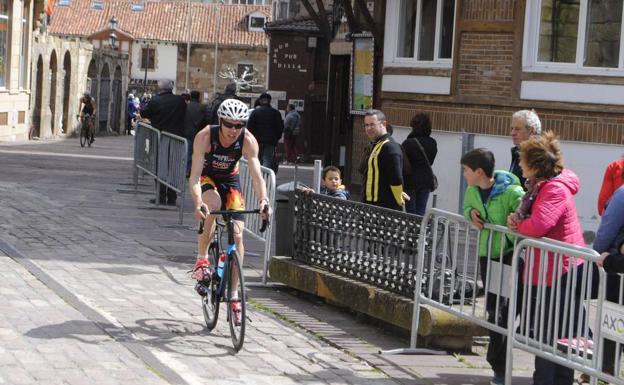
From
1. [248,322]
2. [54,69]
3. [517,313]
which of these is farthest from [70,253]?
[54,69]

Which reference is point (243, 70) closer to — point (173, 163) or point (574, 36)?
point (173, 163)

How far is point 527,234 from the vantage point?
301 inches

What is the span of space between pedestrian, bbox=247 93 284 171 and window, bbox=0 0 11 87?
65.3ft

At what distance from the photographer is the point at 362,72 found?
71.3 feet

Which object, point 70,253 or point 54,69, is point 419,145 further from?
point 54,69

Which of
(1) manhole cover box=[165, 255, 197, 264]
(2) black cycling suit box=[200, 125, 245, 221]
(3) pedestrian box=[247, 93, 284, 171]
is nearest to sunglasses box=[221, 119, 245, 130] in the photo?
(2) black cycling suit box=[200, 125, 245, 221]

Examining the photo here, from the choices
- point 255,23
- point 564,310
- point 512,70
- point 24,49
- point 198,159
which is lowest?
point 564,310

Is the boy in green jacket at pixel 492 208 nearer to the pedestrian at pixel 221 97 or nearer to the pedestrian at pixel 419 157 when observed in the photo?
the pedestrian at pixel 419 157

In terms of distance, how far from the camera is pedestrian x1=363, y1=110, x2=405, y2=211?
11227 mm

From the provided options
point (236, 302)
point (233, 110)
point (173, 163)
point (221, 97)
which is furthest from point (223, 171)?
point (221, 97)

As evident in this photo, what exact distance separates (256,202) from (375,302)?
10.9 ft

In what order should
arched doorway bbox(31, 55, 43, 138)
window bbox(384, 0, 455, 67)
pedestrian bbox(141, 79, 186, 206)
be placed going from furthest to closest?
1. arched doorway bbox(31, 55, 43, 138)
2. window bbox(384, 0, 455, 67)
3. pedestrian bbox(141, 79, 186, 206)

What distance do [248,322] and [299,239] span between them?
5.92ft

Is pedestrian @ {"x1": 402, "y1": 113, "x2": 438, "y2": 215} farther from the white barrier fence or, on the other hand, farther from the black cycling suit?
the white barrier fence
